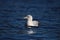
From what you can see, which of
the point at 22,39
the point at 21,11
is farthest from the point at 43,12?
the point at 22,39

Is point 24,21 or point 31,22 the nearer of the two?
point 31,22

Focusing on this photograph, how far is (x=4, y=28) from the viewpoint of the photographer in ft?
27.1

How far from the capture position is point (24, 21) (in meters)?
9.03

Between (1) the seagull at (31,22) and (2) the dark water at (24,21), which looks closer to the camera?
(2) the dark water at (24,21)

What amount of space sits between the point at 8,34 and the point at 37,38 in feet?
2.70

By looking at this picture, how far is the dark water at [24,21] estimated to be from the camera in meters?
7.89

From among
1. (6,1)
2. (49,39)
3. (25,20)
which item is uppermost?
(6,1)

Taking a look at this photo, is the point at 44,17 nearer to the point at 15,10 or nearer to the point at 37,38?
the point at 15,10

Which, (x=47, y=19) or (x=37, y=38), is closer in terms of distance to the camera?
(x=37, y=38)

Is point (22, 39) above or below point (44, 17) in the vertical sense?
below

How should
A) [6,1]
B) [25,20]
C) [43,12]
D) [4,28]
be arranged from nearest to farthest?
1. [4,28]
2. [25,20]
3. [43,12]
4. [6,1]

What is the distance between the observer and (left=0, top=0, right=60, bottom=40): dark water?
25.9 feet

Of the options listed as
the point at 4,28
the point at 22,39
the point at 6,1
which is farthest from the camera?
the point at 6,1

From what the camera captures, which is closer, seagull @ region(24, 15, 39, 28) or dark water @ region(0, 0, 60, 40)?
dark water @ region(0, 0, 60, 40)
